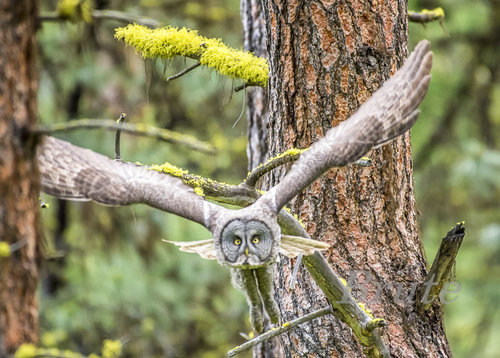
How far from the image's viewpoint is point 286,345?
3.76 meters

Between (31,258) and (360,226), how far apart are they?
1713mm

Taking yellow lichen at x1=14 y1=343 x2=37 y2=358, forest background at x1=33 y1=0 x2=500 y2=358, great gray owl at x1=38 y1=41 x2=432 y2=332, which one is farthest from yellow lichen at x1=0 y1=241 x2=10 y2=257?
forest background at x1=33 y1=0 x2=500 y2=358

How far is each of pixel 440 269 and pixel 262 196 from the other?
1.00 metres

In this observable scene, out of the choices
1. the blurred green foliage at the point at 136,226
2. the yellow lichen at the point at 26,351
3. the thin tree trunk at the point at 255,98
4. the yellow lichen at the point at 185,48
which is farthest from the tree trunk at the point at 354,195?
the blurred green foliage at the point at 136,226

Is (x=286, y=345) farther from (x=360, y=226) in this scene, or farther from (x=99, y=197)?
(x=99, y=197)

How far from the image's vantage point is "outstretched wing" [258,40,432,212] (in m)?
3.07

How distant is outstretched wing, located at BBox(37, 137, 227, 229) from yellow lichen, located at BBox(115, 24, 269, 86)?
2.25ft

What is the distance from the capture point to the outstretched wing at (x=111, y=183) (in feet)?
10.4

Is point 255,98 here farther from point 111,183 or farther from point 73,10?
point 73,10

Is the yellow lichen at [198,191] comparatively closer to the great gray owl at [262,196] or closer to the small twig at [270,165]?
the great gray owl at [262,196]

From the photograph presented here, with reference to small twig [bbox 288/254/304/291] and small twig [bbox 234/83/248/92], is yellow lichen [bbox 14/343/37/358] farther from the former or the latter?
small twig [bbox 234/83/248/92]

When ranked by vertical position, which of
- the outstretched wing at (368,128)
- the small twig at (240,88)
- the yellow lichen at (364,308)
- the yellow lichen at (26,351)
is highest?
the small twig at (240,88)

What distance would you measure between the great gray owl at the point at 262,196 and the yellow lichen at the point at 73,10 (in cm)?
64

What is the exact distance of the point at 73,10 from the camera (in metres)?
2.77
